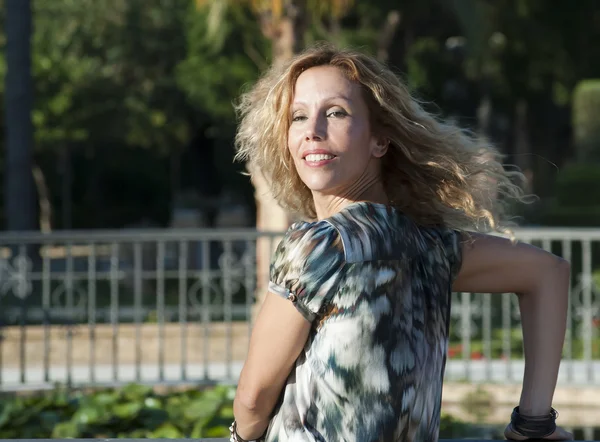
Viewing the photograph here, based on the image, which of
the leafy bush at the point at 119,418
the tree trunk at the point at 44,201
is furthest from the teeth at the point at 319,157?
the tree trunk at the point at 44,201

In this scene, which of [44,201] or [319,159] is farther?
[44,201]

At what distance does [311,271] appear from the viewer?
176 centimetres

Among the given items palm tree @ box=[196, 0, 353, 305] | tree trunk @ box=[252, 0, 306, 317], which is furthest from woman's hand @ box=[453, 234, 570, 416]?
tree trunk @ box=[252, 0, 306, 317]

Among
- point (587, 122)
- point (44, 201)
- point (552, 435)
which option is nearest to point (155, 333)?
point (552, 435)

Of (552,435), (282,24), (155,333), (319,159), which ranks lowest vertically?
(155,333)

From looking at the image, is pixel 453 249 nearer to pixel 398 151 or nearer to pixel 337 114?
pixel 398 151

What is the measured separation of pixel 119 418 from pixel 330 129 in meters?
3.40

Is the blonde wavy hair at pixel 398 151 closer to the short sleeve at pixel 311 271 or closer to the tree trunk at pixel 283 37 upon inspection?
the short sleeve at pixel 311 271

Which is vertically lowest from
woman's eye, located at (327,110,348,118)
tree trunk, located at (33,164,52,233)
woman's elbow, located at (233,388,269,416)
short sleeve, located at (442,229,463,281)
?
tree trunk, located at (33,164,52,233)

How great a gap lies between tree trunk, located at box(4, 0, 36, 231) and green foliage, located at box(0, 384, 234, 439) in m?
6.96

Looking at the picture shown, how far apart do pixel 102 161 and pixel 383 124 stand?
32.6 m

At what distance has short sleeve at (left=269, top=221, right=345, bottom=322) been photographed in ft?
5.80

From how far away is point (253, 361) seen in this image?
6.05ft

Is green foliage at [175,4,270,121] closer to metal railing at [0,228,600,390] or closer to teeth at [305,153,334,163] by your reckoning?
metal railing at [0,228,600,390]
